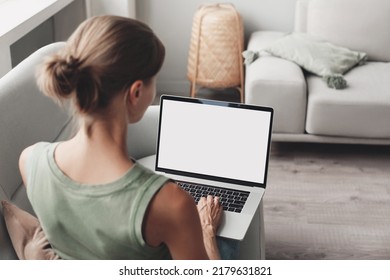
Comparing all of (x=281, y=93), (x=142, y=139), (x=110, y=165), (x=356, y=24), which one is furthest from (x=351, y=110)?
(x=110, y=165)

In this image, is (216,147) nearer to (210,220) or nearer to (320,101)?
(210,220)

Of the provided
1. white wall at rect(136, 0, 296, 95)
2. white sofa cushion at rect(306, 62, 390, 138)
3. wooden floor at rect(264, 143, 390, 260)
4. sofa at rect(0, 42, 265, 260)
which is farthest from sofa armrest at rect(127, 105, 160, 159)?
white wall at rect(136, 0, 296, 95)

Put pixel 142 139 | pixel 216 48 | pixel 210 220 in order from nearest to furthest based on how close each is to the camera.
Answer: pixel 210 220 < pixel 142 139 < pixel 216 48

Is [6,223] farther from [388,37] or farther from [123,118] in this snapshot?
[388,37]

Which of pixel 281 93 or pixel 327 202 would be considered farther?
pixel 281 93

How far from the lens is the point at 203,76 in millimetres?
3844

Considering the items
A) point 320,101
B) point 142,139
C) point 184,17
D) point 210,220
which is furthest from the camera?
point 184,17

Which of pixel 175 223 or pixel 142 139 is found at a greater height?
pixel 175 223

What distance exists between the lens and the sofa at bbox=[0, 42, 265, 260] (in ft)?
5.44

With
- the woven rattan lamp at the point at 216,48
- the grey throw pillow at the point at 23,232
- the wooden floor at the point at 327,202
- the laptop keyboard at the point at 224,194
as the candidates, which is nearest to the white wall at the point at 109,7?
the woven rattan lamp at the point at 216,48

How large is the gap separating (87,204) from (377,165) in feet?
7.57

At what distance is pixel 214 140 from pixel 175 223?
0.77 meters

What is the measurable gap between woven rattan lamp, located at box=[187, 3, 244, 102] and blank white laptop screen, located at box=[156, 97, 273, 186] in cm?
189

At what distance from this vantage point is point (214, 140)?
1.92 m
